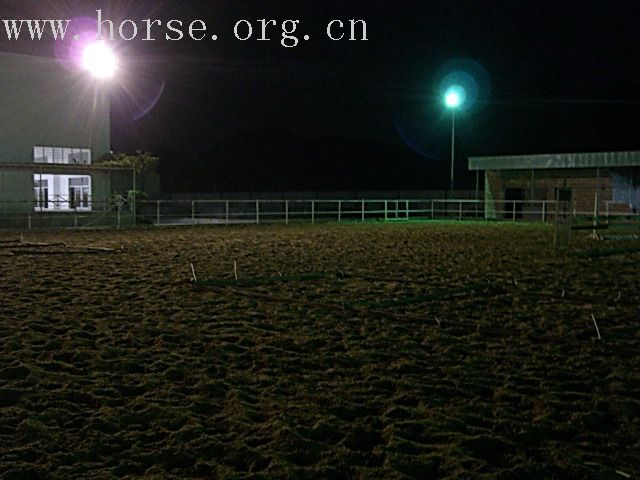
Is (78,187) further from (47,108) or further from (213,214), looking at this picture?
(213,214)

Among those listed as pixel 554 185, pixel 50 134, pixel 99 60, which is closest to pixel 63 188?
pixel 50 134

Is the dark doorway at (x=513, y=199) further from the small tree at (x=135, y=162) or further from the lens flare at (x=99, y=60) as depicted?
the lens flare at (x=99, y=60)

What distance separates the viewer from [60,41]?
98.2 ft

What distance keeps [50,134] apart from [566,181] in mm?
22169

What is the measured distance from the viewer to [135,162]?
30.4 metres

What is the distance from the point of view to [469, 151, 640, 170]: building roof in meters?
26.4

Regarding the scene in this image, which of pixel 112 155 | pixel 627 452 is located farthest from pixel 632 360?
pixel 112 155

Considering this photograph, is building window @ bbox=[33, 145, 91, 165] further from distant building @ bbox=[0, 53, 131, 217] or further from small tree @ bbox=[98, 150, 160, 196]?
small tree @ bbox=[98, 150, 160, 196]

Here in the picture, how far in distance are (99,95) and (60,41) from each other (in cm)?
289

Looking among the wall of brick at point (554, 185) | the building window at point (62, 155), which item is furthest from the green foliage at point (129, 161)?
the wall of brick at point (554, 185)

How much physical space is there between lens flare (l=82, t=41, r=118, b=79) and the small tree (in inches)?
143

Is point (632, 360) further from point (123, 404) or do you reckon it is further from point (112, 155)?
point (112, 155)

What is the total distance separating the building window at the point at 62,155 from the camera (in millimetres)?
27969

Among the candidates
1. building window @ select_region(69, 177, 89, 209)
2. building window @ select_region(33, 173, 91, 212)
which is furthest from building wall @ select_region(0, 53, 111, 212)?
building window @ select_region(69, 177, 89, 209)
